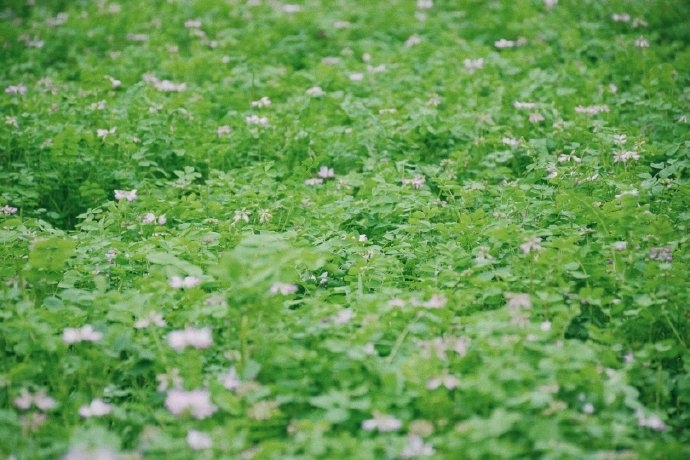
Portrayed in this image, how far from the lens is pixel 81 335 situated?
2.67 meters

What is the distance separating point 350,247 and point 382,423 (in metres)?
1.29

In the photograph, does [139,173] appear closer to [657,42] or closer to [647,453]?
[647,453]

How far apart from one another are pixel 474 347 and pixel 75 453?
139 cm

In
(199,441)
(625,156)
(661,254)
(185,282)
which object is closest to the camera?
(199,441)

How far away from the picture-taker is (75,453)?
213 centimetres

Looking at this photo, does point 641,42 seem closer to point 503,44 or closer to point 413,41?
point 503,44

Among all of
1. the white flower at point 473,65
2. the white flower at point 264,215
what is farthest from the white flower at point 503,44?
the white flower at point 264,215

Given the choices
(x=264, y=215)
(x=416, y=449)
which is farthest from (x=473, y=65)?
(x=416, y=449)

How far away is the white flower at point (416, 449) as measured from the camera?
2.26m

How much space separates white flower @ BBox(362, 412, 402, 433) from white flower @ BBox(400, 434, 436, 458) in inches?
3.4

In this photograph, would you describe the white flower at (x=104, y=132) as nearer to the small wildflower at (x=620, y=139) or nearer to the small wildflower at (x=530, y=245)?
the small wildflower at (x=530, y=245)

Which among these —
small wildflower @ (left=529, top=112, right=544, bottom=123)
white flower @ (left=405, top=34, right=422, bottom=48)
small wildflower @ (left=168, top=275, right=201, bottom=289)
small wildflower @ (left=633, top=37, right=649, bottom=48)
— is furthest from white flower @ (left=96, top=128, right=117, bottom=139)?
small wildflower @ (left=633, top=37, right=649, bottom=48)

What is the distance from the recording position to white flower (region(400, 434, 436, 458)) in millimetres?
2264

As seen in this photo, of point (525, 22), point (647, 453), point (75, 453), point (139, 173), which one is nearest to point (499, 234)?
point (647, 453)
